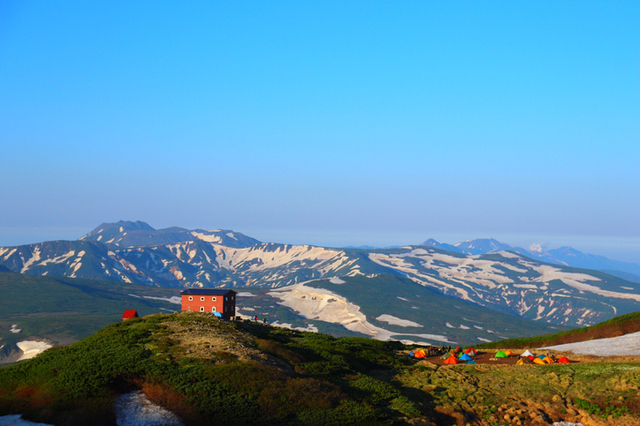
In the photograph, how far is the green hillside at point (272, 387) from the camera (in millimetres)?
30859

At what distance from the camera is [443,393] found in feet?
135

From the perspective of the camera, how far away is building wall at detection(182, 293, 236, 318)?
3620 inches

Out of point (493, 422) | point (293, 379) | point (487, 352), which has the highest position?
point (293, 379)

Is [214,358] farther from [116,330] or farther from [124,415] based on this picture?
[116,330]

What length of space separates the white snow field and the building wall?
59.2 metres

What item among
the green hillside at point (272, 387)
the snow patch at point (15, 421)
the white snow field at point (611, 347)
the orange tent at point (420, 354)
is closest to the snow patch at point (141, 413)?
the green hillside at point (272, 387)

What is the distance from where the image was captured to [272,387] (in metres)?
34.2

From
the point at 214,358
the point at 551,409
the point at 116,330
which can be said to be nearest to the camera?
the point at 551,409

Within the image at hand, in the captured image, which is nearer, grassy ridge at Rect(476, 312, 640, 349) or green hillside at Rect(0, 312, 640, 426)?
green hillside at Rect(0, 312, 640, 426)

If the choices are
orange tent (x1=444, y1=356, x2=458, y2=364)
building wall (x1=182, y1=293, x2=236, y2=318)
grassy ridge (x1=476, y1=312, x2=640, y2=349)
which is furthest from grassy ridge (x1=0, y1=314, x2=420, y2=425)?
grassy ridge (x1=476, y1=312, x2=640, y2=349)

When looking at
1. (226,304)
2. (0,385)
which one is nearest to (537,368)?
(0,385)

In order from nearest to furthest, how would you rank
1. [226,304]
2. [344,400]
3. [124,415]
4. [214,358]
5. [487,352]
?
1. [124,415]
2. [344,400]
3. [214,358]
4. [487,352]
5. [226,304]

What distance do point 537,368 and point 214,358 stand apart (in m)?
36.6

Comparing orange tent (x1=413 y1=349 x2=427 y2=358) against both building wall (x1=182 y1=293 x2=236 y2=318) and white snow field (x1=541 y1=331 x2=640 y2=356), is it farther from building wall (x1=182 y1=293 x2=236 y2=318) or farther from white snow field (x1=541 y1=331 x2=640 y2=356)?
building wall (x1=182 y1=293 x2=236 y2=318)
